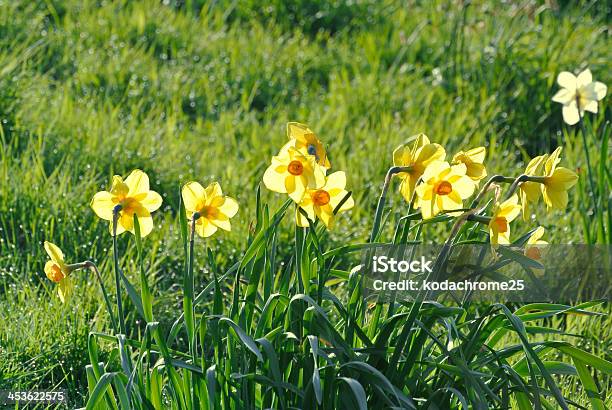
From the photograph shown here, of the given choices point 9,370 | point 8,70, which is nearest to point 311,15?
point 8,70

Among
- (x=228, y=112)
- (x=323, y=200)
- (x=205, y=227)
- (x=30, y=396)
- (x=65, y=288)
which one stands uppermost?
(x=323, y=200)

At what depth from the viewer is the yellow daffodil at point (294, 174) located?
157 centimetres

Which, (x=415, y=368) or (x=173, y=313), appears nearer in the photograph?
(x=415, y=368)

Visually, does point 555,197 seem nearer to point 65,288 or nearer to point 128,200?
point 128,200

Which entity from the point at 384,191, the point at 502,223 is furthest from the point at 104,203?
the point at 502,223

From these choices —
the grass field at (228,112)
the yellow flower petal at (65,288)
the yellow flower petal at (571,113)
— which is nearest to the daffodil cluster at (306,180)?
the yellow flower petal at (65,288)

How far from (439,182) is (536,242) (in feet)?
1.20

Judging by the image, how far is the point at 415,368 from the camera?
177cm

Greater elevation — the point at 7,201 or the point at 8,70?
the point at 8,70

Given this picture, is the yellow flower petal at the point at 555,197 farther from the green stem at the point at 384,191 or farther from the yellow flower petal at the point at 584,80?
the yellow flower petal at the point at 584,80

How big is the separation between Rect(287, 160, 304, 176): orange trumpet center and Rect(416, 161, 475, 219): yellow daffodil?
201 millimetres

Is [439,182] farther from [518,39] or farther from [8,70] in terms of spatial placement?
[518,39]

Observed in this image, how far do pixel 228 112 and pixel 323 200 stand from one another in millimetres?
2172

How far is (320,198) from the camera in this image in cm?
164
